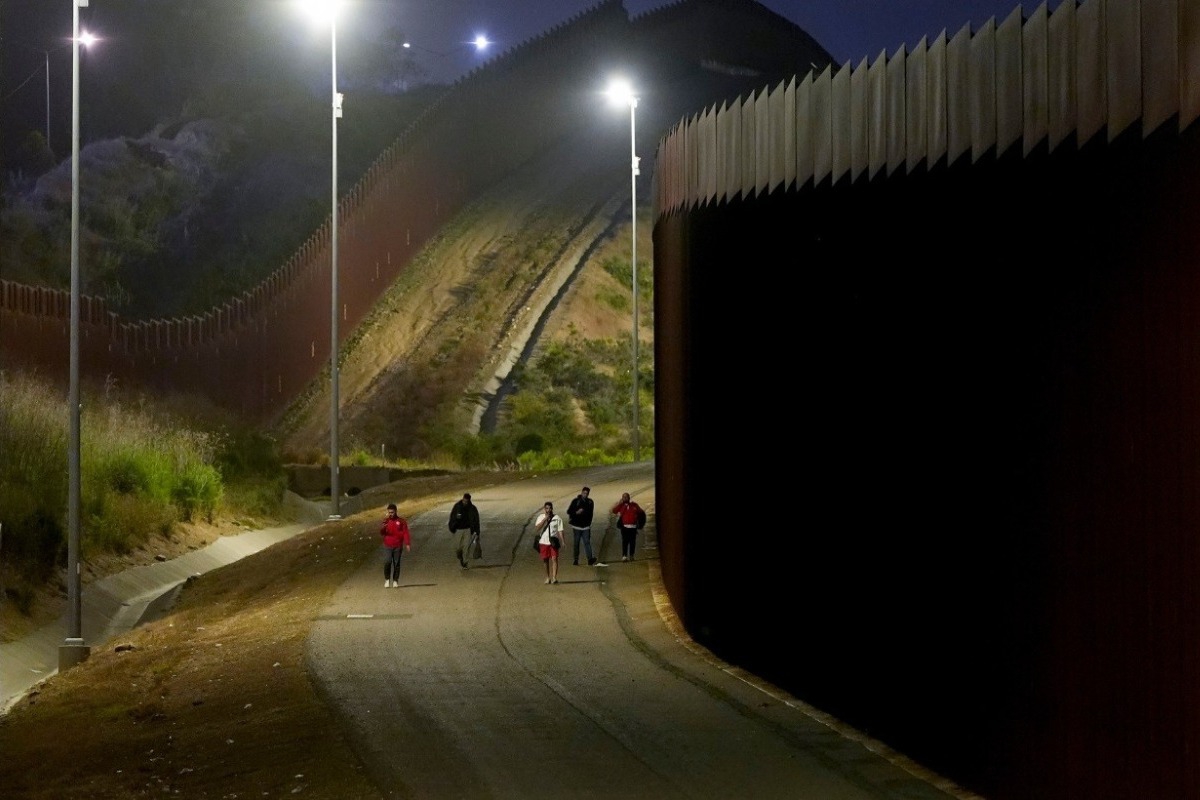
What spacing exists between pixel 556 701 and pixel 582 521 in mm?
11125

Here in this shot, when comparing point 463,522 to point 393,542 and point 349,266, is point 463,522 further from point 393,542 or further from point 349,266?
point 349,266

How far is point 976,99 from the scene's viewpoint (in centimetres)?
1304

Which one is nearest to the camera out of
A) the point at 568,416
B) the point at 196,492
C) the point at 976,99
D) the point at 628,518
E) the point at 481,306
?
the point at 976,99

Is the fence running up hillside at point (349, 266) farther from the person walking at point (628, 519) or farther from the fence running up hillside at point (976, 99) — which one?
the fence running up hillside at point (976, 99)

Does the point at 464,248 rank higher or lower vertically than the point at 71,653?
higher

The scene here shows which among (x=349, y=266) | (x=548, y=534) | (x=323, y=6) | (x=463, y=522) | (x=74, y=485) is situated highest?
(x=323, y=6)

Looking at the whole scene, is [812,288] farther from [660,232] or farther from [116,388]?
[116,388]

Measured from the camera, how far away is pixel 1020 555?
40.5 ft

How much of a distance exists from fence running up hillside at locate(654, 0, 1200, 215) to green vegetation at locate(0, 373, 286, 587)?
2007cm

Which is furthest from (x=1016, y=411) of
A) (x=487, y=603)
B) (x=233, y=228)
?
(x=233, y=228)

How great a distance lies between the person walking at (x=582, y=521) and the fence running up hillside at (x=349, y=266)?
22948 millimetres

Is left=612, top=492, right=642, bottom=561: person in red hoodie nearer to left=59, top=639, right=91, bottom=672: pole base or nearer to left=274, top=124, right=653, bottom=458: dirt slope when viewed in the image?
left=59, top=639, right=91, bottom=672: pole base

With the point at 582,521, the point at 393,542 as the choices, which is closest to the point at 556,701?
the point at 393,542

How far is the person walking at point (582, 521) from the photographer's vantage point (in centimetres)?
2830
